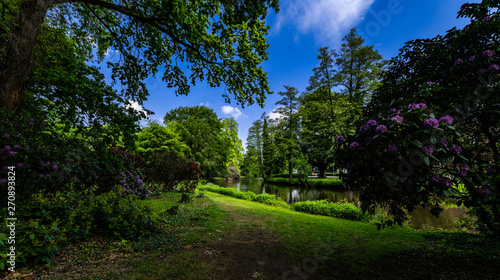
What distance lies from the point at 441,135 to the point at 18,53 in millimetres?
6522

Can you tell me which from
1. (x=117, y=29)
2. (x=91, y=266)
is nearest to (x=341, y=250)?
(x=91, y=266)

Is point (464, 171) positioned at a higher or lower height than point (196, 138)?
lower

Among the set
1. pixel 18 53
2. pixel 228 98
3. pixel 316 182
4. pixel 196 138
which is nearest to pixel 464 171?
pixel 228 98

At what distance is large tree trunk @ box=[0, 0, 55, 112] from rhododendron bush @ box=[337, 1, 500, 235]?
5.68m

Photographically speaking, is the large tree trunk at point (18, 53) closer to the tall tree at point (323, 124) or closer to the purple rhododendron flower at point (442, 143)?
the purple rhododendron flower at point (442, 143)

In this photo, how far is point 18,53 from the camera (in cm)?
306

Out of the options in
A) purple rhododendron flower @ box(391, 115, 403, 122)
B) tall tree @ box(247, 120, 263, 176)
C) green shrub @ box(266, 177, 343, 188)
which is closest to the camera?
purple rhododendron flower @ box(391, 115, 403, 122)

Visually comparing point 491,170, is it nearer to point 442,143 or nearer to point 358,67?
point 442,143

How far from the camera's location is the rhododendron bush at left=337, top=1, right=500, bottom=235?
6.12 ft

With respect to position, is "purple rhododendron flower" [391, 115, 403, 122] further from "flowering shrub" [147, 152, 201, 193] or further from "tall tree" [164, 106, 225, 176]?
"tall tree" [164, 106, 225, 176]

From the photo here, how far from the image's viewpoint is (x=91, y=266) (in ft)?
7.88

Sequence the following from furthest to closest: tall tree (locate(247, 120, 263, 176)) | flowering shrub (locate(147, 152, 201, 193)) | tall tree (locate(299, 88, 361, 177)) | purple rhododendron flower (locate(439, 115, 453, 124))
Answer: tall tree (locate(247, 120, 263, 176)), tall tree (locate(299, 88, 361, 177)), flowering shrub (locate(147, 152, 201, 193)), purple rhododendron flower (locate(439, 115, 453, 124))

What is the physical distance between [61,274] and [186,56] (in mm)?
5554

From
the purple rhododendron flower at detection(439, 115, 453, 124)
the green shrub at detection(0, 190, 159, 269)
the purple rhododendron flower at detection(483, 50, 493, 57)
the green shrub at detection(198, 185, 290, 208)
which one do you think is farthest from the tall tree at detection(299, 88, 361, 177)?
the green shrub at detection(0, 190, 159, 269)
